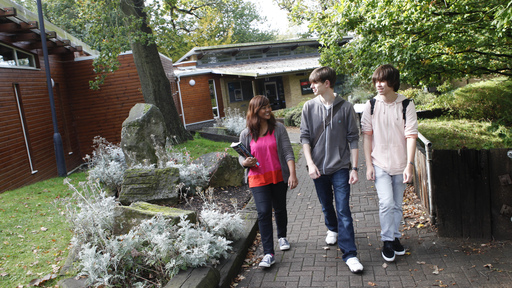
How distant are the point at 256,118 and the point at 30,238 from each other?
11.4ft

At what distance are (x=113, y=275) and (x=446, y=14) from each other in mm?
7650

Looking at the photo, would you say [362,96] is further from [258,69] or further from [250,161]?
[250,161]

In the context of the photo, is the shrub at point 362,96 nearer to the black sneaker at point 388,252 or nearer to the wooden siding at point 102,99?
the wooden siding at point 102,99

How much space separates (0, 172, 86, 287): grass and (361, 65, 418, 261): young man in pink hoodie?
349 cm

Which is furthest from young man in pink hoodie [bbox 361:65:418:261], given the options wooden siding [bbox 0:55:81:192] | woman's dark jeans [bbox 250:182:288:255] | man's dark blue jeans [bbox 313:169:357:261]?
wooden siding [bbox 0:55:81:192]

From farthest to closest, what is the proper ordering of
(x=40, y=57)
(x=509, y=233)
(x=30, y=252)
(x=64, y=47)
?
1. (x=64, y=47)
2. (x=40, y=57)
3. (x=30, y=252)
4. (x=509, y=233)

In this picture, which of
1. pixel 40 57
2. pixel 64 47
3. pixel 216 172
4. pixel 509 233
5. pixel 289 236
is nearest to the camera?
pixel 509 233

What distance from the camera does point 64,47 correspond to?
540 inches

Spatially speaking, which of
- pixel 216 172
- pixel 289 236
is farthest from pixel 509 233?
pixel 216 172

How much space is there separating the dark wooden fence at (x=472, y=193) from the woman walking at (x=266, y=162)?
1.66m

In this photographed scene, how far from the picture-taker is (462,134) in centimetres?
953

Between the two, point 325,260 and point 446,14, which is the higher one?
point 446,14

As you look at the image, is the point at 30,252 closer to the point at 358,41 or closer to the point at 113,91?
the point at 358,41

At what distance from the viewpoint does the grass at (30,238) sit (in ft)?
13.5
